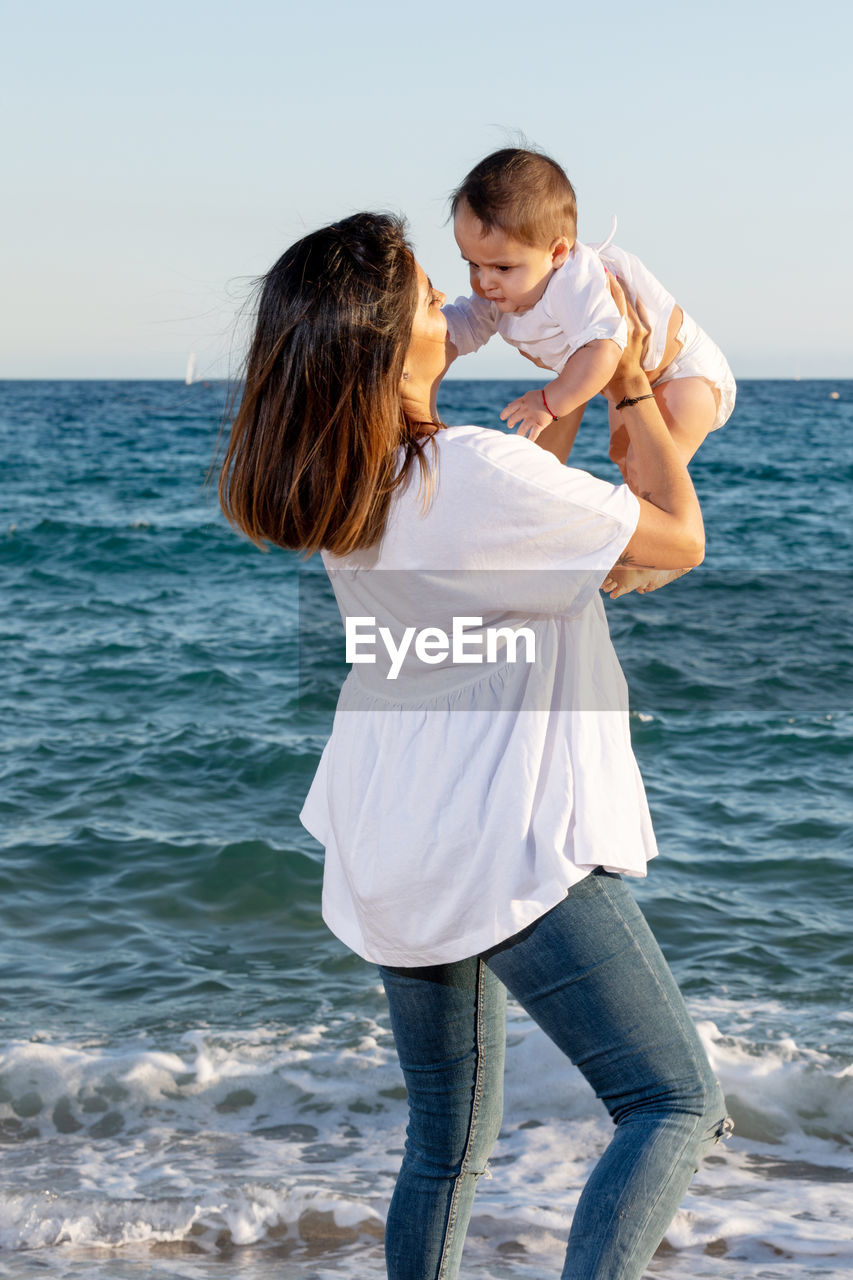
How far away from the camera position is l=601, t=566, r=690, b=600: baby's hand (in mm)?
1805

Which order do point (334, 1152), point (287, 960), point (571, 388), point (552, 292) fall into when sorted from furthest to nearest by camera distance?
1. point (287, 960)
2. point (334, 1152)
3. point (552, 292)
4. point (571, 388)

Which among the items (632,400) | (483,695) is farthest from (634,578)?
(483,695)

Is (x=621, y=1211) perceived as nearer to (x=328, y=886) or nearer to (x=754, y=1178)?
(x=328, y=886)

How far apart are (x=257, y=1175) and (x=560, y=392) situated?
2238mm

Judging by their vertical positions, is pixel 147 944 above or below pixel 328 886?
below

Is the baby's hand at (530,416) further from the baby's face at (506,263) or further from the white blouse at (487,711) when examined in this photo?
the white blouse at (487,711)

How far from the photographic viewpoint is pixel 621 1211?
155cm

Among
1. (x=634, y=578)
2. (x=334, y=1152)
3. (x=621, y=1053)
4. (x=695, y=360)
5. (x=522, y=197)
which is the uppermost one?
(x=522, y=197)

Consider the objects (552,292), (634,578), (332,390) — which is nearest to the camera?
(332,390)

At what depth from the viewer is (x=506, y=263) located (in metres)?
2.17

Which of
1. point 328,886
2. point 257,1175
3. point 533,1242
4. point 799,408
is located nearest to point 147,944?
point 257,1175
